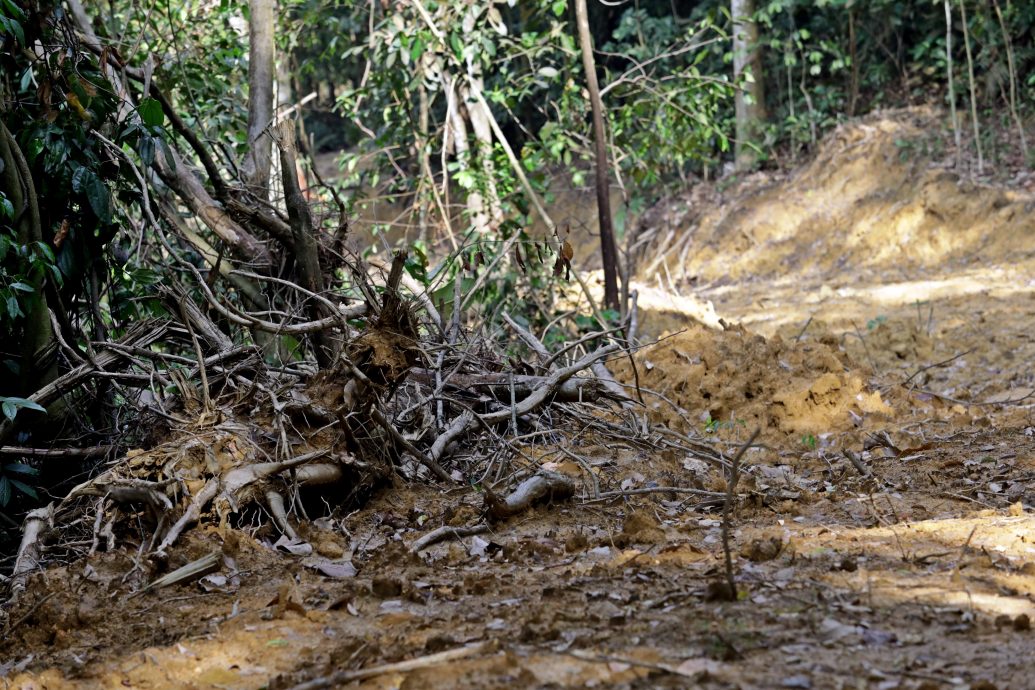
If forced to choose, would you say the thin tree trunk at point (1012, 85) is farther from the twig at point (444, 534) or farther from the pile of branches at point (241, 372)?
the twig at point (444, 534)

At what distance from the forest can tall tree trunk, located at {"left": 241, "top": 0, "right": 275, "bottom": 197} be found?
0.9 inches

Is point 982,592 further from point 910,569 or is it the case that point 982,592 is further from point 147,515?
point 147,515

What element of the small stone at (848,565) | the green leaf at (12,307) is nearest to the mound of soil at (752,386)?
the small stone at (848,565)

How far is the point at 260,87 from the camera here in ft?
18.7

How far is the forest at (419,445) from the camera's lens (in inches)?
106

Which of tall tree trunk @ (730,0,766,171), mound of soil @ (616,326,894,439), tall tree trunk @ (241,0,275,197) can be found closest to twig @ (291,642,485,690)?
mound of soil @ (616,326,894,439)

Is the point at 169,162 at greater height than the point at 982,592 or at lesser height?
greater

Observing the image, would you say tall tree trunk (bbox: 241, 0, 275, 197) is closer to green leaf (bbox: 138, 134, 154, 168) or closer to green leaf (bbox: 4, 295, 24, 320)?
green leaf (bbox: 138, 134, 154, 168)

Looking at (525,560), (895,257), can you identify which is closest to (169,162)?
(525,560)

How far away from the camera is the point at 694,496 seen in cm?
431

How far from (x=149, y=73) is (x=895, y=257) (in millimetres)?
9366

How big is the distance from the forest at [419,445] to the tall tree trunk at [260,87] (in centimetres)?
2

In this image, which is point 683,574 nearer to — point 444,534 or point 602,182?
point 444,534

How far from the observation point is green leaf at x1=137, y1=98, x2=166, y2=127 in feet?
15.2
